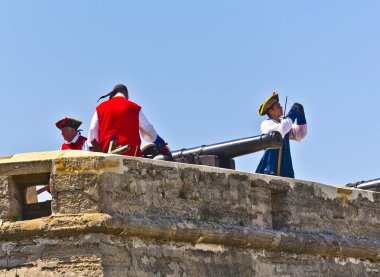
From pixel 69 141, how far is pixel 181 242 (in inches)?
72.2

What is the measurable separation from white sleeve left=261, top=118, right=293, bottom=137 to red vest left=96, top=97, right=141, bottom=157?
147 centimetres

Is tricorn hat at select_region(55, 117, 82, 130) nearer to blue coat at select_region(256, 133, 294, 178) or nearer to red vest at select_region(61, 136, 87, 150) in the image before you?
red vest at select_region(61, 136, 87, 150)

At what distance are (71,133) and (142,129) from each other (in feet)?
2.44

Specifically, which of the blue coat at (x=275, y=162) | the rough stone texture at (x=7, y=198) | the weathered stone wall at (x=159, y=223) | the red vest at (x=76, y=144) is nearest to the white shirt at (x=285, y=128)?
the blue coat at (x=275, y=162)

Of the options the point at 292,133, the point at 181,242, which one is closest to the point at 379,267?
the point at 292,133

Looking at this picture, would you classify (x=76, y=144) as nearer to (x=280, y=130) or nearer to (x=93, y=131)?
(x=93, y=131)

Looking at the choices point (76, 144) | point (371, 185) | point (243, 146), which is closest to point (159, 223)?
Answer: point (76, 144)

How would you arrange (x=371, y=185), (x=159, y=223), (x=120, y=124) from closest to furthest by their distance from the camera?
(x=159, y=223)
(x=120, y=124)
(x=371, y=185)

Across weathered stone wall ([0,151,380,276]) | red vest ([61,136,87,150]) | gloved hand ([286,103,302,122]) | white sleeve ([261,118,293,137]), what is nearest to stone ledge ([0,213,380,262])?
weathered stone wall ([0,151,380,276])

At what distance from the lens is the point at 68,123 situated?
10.6 metres

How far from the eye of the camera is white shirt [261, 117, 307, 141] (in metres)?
11.0

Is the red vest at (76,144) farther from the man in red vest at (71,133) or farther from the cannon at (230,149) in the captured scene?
the cannon at (230,149)

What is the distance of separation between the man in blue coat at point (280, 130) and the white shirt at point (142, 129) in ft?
3.86

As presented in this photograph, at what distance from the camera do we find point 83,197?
344 inches
